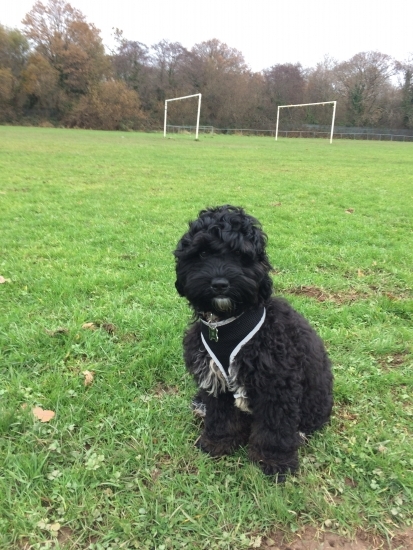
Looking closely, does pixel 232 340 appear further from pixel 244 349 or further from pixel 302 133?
pixel 302 133

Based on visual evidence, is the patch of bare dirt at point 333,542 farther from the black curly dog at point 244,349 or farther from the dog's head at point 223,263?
the dog's head at point 223,263

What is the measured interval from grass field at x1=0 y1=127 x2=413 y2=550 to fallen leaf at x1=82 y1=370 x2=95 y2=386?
0.5 inches

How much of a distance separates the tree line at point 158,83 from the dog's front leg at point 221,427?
70.4 metres

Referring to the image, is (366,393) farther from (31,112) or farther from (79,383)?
(31,112)

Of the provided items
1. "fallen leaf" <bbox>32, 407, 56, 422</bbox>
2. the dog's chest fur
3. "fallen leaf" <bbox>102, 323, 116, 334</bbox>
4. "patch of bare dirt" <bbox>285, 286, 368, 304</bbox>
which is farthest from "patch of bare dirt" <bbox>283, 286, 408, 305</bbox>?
"fallen leaf" <bbox>32, 407, 56, 422</bbox>

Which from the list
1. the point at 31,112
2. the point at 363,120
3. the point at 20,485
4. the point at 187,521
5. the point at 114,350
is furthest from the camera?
the point at 363,120

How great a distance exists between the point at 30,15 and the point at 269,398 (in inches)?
3385

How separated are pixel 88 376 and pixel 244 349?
1.61m

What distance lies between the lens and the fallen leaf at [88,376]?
345cm

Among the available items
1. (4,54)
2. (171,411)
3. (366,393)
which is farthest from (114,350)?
(4,54)

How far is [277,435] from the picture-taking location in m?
2.64

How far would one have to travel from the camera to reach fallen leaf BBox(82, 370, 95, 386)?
11.3 feet

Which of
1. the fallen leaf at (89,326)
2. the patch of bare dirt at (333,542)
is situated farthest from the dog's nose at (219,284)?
the fallen leaf at (89,326)

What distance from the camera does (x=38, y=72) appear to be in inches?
2613
